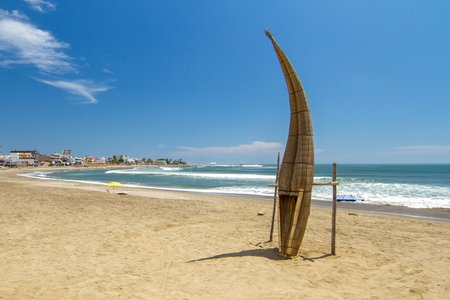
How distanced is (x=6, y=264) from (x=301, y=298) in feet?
18.4

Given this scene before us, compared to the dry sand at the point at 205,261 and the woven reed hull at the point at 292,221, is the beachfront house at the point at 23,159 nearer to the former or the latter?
the dry sand at the point at 205,261

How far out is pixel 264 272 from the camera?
5699 millimetres

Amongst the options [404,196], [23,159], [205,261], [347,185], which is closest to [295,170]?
[205,261]

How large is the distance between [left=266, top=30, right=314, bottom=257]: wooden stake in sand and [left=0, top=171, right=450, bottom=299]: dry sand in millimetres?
625

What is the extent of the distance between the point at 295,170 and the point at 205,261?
2716 mm

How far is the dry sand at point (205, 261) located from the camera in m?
4.87

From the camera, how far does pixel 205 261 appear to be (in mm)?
6258

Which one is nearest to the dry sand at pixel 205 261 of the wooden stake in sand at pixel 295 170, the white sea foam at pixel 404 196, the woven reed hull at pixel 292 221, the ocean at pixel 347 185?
the woven reed hull at pixel 292 221

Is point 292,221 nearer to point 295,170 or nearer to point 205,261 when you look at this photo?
point 295,170

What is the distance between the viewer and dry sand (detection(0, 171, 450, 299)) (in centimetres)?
487

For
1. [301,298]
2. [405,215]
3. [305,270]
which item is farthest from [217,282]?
[405,215]

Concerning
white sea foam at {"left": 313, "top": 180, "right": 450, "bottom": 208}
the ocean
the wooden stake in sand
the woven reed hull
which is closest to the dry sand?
the woven reed hull

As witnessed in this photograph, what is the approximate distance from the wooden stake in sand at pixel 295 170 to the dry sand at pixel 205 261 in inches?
24.6

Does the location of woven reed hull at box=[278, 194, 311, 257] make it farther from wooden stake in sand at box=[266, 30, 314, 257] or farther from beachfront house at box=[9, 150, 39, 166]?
beachfront house at box=[9, 150, 39, 166]
